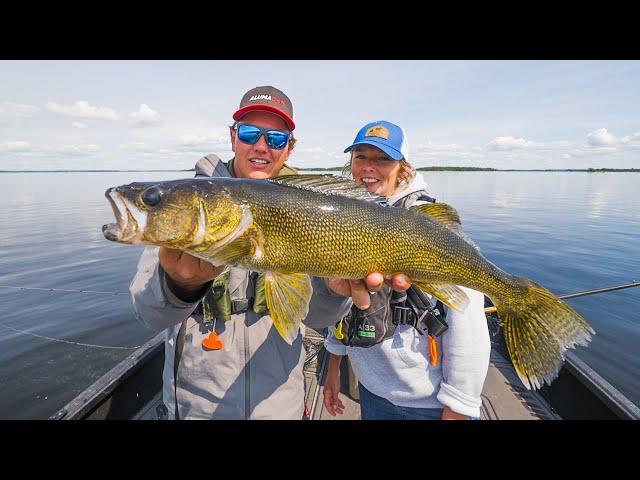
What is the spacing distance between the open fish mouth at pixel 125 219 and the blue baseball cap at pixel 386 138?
8.21ft

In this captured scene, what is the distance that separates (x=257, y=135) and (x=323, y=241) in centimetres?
148

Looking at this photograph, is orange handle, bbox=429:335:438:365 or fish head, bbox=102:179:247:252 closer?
fish head, bbox=102:179:247:252

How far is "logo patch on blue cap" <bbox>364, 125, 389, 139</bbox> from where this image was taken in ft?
12.6

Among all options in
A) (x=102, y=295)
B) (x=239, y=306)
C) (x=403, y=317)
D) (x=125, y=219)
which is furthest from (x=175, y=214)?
(x=102, y=295)

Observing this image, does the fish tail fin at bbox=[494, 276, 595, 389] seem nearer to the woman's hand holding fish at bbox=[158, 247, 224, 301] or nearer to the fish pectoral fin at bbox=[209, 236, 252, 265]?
the fish pectoral fin at bbox=[209, 236, 252, 265]

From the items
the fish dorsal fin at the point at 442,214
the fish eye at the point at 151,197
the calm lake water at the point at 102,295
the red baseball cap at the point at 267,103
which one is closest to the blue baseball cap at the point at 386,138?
the red baseball cap at the point at 267,103

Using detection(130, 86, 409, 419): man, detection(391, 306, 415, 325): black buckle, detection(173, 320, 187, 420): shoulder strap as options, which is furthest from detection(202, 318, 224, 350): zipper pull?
detection(391, 306, 415, 325): black buckle

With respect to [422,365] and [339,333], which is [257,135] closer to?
[339,333]

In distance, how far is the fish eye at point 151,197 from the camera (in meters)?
2.38

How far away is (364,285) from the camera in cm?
286

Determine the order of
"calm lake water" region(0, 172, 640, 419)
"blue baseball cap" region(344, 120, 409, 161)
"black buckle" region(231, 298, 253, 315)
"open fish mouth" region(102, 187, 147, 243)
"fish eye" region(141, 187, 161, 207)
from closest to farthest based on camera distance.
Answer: "open fish mouth" region(102, 187, 147, 243), "fish eye" region(141, 187, 161, 207), "black buckle" region(231, 298, 253, 315), "blue baseball cap" region(344, 120, 409, 161), "calm lake water" region(0, 172, 640, 419)

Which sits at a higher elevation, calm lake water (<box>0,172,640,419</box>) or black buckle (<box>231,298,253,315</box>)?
black buckle (<box>231,298,253,315</box>)
